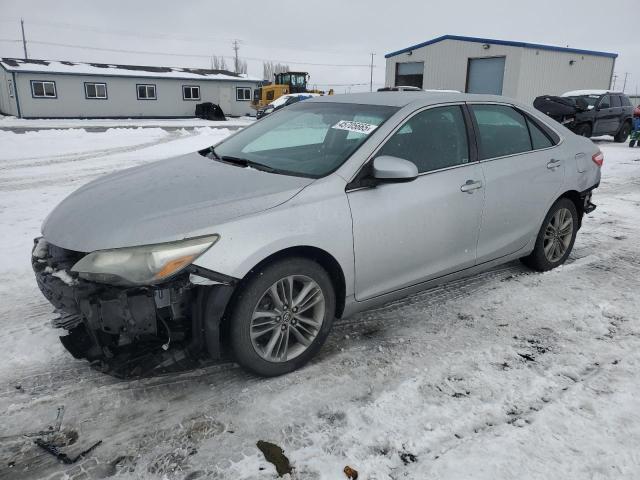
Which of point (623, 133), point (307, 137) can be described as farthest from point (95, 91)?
point (307, 137)

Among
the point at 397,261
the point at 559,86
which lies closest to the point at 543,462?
the point at 397,261

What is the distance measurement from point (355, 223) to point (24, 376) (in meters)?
2.14

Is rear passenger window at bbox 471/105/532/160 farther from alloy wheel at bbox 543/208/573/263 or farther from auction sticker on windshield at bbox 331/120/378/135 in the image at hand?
auction sticker on windshield at bbox 331/120/378/135

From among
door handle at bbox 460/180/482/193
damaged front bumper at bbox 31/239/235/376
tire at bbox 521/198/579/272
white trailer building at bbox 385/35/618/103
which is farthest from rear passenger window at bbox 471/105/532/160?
white trailer building at bbox 385/35/618/103

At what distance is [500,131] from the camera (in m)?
3.91

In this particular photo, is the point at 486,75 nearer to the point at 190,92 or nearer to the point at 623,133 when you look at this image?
the point at 623,133

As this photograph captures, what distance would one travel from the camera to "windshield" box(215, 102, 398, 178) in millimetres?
3129

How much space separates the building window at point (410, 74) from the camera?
1198 inches

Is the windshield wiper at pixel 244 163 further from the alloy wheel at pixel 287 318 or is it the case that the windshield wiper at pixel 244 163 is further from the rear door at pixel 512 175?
the rear door at pixel 512 175

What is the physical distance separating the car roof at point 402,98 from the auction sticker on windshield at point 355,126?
0.27 meters

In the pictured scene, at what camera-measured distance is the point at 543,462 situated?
7.23 ft

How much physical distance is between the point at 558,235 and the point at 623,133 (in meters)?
15.4

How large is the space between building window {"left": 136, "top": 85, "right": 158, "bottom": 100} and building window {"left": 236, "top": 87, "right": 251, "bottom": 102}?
5901 millimetres

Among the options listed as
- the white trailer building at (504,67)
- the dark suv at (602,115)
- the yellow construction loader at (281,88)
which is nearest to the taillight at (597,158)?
the dark suv at (602,115)
